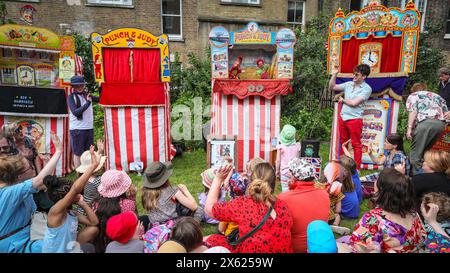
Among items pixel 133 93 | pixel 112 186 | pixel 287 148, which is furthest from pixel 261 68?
pixel 112 186

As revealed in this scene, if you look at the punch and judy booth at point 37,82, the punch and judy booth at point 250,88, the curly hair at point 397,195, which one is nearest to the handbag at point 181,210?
the curly hair at point 397,195

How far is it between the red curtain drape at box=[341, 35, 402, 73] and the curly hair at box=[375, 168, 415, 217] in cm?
398

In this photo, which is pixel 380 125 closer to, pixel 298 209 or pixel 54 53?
pixel 298 209

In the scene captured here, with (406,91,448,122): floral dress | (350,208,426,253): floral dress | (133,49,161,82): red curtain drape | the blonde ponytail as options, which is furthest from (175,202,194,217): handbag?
(406,91,448,122): floral dress

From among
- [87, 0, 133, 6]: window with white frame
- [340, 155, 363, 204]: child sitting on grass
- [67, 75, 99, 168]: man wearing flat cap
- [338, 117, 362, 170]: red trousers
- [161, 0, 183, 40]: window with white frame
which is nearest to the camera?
[340, 155, 363, 204]: child sitting on grass

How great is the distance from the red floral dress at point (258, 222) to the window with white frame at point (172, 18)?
471 inches

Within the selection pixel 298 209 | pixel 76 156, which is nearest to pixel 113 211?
pixel 298 209

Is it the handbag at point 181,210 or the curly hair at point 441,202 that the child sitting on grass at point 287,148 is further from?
the curly hair at point 441,202

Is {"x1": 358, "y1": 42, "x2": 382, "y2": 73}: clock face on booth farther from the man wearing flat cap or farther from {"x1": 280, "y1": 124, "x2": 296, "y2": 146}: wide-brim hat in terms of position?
the man wearing flat cap

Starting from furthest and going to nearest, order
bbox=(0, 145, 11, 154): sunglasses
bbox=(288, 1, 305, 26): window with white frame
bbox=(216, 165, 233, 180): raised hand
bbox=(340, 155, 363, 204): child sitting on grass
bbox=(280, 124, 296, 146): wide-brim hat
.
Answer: bbox=(288, 1, 305, 26): window with white frame, bbox=(280, 124, 296, 146): wide-brim hat, bbox=(340, 155, 363, 204): child sitting on grass, bbox=(0, 145, 11, 154): sunglasses, bbox=(216, 165, 233, 180): raised hand

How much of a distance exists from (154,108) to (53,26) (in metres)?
9.13

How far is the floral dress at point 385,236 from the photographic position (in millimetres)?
2283

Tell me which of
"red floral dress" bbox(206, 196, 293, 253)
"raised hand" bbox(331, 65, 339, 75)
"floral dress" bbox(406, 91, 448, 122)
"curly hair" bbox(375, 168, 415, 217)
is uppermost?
"raised hand" bbox(331, 65, 339, 75)

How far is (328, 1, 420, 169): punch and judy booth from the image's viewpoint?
5.40 meters
